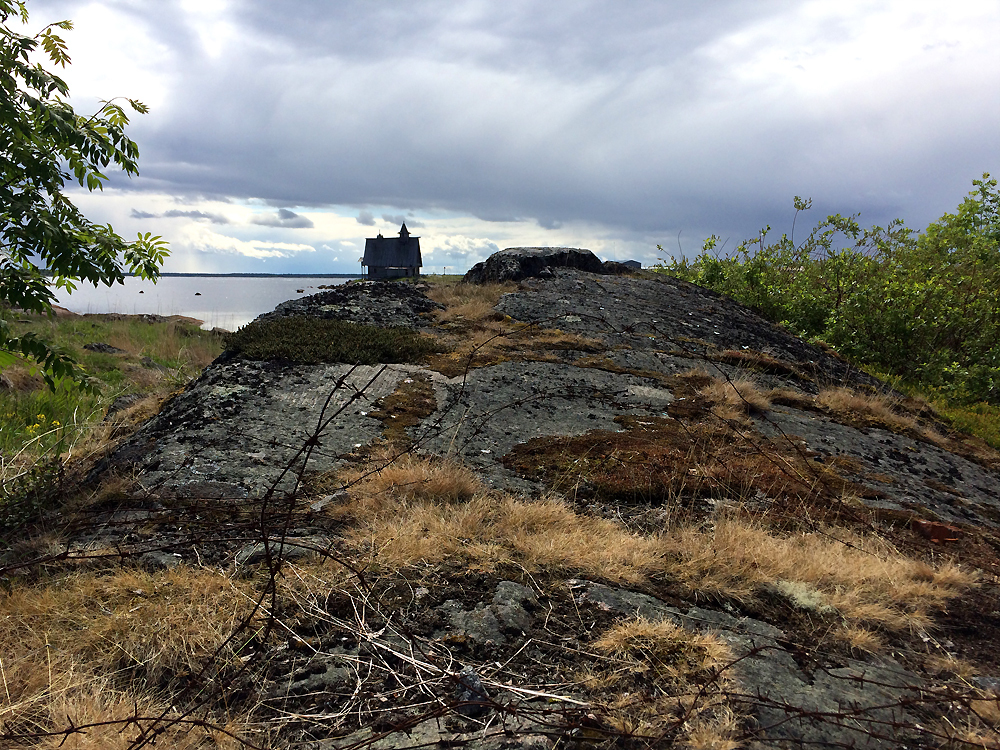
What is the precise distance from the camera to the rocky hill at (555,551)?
2.09 m

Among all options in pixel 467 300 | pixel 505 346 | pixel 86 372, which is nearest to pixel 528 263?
pixel 467 300

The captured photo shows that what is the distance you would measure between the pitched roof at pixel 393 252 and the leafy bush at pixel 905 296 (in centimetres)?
6152

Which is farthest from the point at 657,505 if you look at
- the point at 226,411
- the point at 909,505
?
the point at 226,411

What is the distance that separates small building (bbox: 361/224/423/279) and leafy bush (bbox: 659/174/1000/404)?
6076cm

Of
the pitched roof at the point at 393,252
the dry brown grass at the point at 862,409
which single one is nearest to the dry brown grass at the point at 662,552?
the dry brown grass at the point at 862,409

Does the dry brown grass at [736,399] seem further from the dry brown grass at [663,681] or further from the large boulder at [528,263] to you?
the large boulder at [528,263]

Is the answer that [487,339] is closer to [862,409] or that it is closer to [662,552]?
[662,552]

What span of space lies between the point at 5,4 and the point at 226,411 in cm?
334

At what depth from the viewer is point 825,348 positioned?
1118cm

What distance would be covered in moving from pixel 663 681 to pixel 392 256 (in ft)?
242

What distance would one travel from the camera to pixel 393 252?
7262 cm

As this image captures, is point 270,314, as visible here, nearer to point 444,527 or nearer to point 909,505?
point 444,527

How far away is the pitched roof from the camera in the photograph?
71.9 meters

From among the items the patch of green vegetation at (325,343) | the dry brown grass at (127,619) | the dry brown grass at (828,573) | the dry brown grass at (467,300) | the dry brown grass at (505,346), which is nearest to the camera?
the dry brown grass at (127,619)
